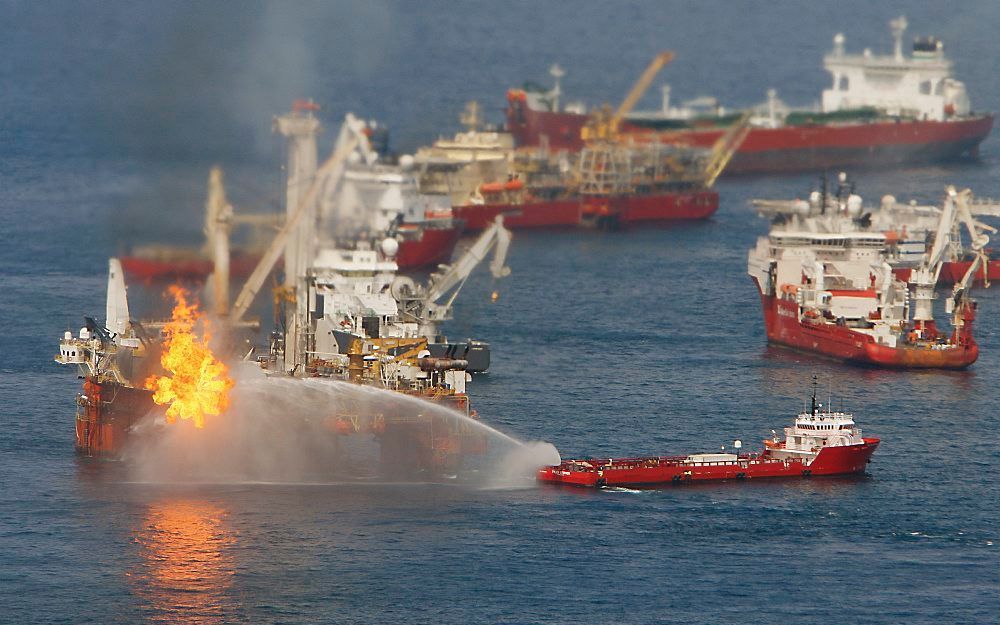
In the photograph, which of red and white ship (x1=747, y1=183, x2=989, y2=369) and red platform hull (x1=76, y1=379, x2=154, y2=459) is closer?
red platform hull (x1=76, y1=379, x2=154, y2=459)

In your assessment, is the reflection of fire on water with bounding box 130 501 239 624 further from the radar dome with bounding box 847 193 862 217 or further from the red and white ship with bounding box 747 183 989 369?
the radar dome with bounding box 847 193 862 217

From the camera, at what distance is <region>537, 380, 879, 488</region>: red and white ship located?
105m

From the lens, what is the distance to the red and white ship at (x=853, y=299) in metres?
139

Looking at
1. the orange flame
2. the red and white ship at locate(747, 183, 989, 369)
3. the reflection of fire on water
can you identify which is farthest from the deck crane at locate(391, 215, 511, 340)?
the reflection of fire on water

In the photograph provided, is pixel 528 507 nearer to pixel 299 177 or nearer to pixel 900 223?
pixel 299 177

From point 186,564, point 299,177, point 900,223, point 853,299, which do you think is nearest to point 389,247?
point 299,177

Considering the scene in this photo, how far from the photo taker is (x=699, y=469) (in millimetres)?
106250

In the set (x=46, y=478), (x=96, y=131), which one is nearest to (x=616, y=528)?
(x=46, y=478)

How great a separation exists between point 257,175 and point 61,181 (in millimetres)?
52729

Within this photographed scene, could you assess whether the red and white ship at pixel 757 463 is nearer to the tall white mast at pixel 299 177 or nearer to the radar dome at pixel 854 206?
the tall white mast at pixel 299 177

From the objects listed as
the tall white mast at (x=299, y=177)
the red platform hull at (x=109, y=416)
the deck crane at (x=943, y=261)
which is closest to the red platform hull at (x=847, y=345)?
the deck crane at (x=943, y=261)

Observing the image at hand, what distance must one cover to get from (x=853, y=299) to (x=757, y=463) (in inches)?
1617

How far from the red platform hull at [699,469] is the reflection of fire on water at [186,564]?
16307 mm

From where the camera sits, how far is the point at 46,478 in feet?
343
